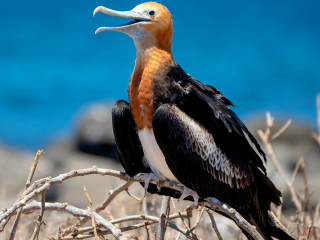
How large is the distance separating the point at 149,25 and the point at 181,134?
2.36 ft

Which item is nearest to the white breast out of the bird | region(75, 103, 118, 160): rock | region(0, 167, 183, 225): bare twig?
the bird

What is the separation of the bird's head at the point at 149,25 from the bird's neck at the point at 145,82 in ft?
0.15

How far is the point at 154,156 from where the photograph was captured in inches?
101

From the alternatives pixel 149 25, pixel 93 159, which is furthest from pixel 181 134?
pixel 93 159

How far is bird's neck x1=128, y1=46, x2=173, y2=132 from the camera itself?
98.0 inches

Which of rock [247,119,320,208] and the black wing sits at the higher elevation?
rock [247,119,320,208]

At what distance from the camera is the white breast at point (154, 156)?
99.0 inches

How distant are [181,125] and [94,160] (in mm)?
7795

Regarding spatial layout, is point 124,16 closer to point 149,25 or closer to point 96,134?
point 149,25

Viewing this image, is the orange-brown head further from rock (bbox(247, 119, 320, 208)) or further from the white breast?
rock (bbox(247, 119, 320, 208))

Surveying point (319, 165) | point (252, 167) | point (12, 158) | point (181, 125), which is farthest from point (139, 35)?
point (12, 158)

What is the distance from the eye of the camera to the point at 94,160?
9.95 meters

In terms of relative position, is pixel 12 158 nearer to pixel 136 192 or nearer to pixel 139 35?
pixel 136 192

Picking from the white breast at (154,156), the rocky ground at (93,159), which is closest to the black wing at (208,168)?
the white breast at (154,156)
